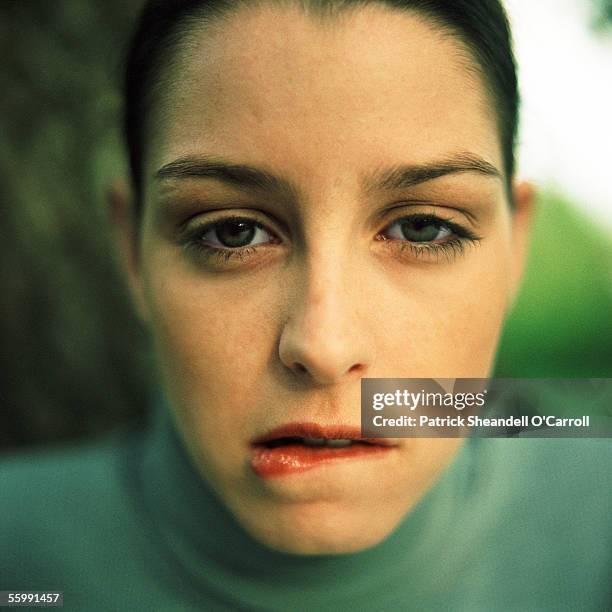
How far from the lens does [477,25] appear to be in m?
0.59

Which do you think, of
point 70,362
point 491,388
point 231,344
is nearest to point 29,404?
point 70,362

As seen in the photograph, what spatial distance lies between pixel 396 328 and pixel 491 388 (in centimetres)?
11

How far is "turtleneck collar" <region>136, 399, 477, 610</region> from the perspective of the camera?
636mm

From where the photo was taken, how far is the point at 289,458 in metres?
0.56

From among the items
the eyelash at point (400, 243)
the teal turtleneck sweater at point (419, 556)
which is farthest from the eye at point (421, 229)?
the teal turtleneck sweater at point (419, 556)

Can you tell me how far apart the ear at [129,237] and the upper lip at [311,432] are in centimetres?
18

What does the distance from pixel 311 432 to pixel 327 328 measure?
9 centimetres

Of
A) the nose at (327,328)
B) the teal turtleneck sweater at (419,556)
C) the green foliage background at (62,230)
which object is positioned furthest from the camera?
the green foliage background at (62,230)

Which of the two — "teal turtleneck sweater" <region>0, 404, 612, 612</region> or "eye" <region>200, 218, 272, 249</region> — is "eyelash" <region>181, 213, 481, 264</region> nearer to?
"eye" <region>200, 218, 272, 249</region>

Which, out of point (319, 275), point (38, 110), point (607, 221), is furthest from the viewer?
point (38, 110)

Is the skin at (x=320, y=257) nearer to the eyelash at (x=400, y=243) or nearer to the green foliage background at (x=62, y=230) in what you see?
the eyelash at (x=400, y=243)

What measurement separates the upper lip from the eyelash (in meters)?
0.14

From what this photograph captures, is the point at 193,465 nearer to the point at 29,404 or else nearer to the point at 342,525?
the point at 342,525

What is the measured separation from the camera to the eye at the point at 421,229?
57 cm
